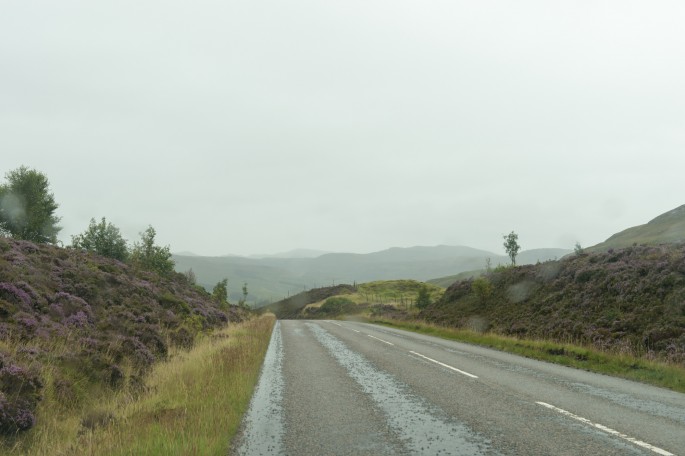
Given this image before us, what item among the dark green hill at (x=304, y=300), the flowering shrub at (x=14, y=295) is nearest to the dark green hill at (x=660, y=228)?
the dark green hill at (x=304, y=300)

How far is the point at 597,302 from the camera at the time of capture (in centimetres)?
2403

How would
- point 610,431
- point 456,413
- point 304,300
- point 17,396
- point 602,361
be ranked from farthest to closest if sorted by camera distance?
point 304,300, point 602,361, point 456,413, point 17,396, point 610,431

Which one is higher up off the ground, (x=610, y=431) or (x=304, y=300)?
(x=610, y=431)

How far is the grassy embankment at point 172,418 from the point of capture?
548cm

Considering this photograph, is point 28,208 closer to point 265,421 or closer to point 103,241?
point 103,241

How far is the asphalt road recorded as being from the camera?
5.70 metres

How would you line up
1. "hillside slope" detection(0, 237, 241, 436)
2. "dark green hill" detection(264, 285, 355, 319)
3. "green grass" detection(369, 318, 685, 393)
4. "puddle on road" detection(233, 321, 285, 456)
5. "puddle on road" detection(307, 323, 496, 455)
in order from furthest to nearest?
"dark green hill" detection(264, 285, 355, 319) → "green grass" detection(369, 318, 685, 393) → "hillside slope" detection(0, 237, 241, 436) → "puddle on road" detection(233, 321, 285, 456) → "puddle on road" detection(307, 323, 496, 455)

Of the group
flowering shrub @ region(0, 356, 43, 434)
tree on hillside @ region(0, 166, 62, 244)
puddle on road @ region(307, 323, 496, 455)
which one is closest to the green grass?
puddle on road @ region(307, 323, 496, 455)

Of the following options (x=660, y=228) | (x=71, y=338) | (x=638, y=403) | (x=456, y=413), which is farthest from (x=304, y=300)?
(x=660, y=228)

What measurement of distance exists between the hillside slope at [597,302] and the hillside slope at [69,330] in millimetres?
16442

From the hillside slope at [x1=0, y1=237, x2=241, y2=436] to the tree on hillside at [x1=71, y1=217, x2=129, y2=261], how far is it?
2268cm

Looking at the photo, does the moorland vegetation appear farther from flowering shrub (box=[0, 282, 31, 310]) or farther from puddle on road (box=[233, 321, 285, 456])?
puddle on road (box=[233, 321, 285, 456])

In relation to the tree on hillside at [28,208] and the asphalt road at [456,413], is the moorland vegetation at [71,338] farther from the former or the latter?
the tree on hillside at [28,208]

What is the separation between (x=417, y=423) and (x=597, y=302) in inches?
842
